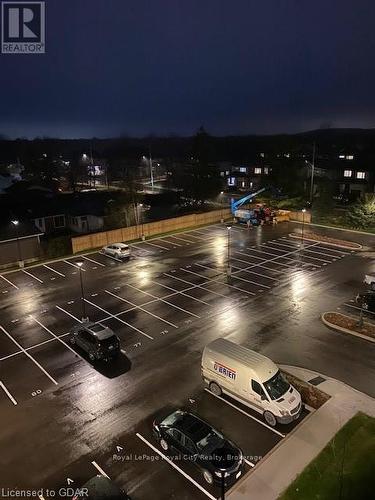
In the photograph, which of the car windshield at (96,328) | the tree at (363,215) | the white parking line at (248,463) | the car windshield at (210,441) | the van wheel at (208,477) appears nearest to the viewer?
the van wheel at (208,477)

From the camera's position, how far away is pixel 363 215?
4525 centimetres

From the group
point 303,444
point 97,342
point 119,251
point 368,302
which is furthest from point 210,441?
point 119,251

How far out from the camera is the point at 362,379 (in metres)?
18.1

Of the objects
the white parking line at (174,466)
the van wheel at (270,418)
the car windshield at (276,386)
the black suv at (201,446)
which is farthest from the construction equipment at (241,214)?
the white parking line at (174,466)

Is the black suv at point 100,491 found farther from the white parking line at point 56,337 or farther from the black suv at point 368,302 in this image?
the black suv at point 368,302

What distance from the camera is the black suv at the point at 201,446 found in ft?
42.0

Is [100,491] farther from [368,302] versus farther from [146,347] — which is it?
[368,302]

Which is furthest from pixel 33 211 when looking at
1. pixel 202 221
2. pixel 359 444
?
pixel 359 444

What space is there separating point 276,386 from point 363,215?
35.1 metres

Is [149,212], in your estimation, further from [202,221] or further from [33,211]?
[33,211]

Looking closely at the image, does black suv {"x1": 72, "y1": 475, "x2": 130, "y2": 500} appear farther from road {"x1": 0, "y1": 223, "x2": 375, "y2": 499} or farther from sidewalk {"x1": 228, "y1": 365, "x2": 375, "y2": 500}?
sidewalk {"x1": 228, "y1": 365, "x2": 375, "y2": 500}

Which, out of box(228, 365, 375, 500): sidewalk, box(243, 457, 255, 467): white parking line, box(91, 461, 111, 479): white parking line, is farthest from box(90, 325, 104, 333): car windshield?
box(228, 365, 375, 500): sidewalk

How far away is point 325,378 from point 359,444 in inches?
161

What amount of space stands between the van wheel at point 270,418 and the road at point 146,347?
315 millimetres
